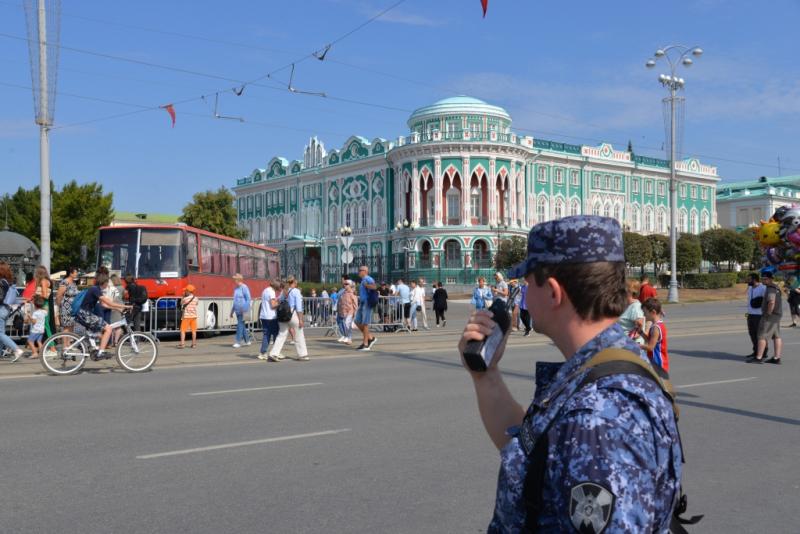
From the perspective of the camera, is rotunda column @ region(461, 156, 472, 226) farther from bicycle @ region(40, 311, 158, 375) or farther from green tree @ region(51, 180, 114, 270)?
bicycle @ region(40, 311, 158, 375)

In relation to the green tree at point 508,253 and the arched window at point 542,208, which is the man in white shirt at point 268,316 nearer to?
the green tree at point 508,253

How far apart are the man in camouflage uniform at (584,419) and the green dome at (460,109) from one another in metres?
62.4

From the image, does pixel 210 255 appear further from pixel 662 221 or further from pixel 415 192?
pixel 662 221

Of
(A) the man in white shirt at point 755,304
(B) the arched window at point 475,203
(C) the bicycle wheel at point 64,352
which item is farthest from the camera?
(B) the arched window at point 475,203

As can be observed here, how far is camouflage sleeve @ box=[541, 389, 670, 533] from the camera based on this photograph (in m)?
1.64

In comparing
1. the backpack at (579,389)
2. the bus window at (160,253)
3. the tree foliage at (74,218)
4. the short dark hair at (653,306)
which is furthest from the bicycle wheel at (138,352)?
the tree foliage at (74,218)

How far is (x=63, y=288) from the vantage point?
17.8m

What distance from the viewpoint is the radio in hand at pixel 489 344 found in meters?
2.16

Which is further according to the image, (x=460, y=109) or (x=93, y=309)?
(x=460, y=109)

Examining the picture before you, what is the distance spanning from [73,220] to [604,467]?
6081cm

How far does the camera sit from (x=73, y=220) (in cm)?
5709

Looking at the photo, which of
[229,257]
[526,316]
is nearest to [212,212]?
[229,257]

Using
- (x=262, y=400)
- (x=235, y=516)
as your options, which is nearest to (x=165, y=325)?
(x=262, y=400)

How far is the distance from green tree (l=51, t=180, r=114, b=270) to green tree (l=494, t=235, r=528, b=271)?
1175 inches
